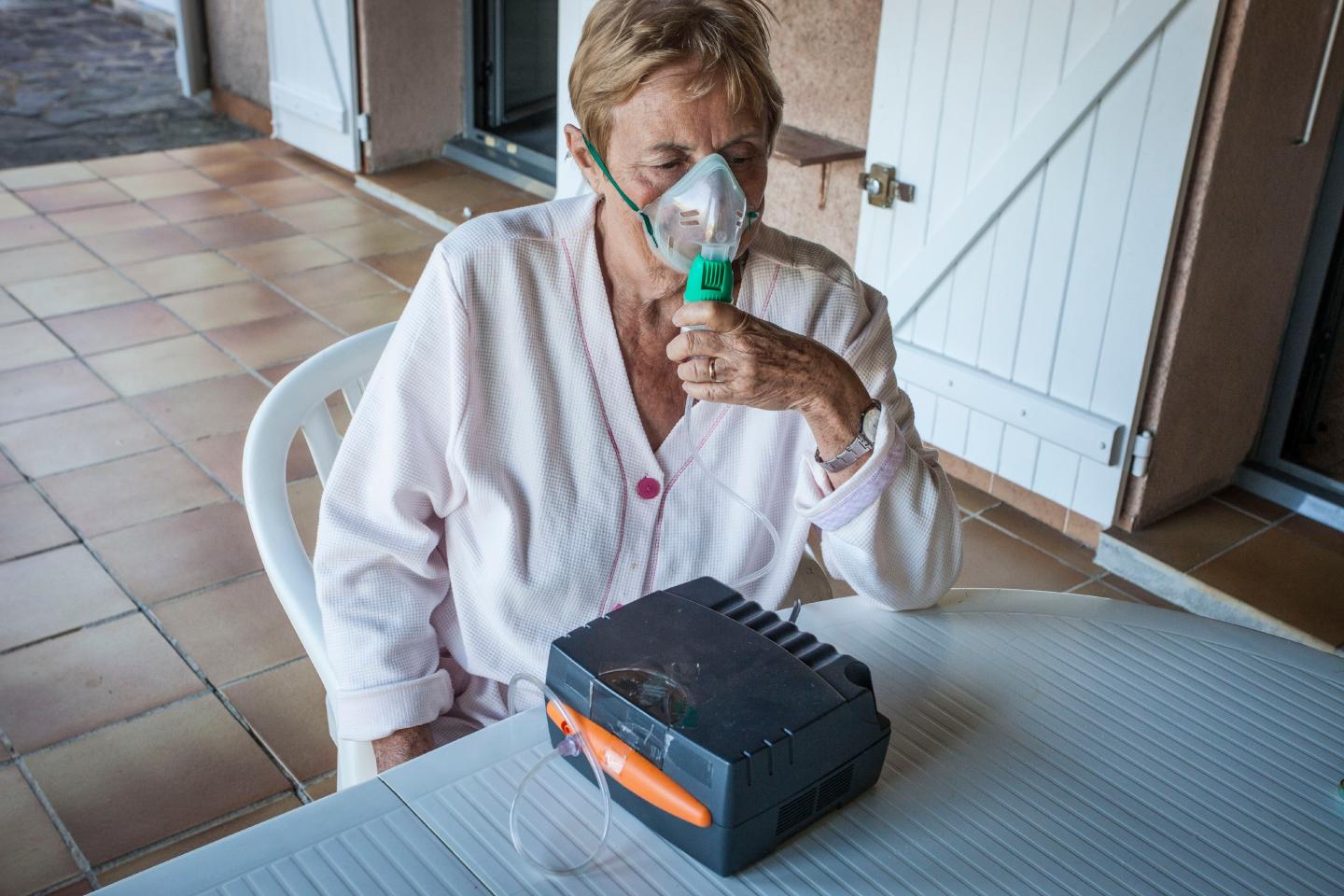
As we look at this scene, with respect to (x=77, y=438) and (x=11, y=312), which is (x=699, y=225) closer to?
(x=77, y=438)

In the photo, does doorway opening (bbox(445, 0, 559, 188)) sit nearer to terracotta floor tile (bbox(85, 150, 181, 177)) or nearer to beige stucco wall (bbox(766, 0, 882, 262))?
terracotta floor tile (bbox(85, 150, 181, 177))

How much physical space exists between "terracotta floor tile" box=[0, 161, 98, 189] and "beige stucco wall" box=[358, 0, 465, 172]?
116 centimetres

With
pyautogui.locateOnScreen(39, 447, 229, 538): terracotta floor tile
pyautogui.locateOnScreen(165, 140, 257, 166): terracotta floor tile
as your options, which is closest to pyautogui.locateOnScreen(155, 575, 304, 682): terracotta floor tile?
pyautogui.locateOnScreen(39, 447, 229, 538): terracotta floor tile

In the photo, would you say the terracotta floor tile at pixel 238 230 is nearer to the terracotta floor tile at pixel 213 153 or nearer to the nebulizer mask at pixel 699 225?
the terracotta floor tile at pixel 213 153

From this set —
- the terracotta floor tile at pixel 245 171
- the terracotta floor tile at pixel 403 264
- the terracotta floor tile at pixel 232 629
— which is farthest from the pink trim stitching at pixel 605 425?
the terracotta floor tile at pixel 245 171

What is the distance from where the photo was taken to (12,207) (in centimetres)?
471

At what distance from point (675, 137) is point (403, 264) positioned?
3327mm

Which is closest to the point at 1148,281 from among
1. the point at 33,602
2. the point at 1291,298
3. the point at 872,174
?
the point at 1291,298

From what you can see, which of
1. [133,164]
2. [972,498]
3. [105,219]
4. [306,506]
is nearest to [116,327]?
[105,219]

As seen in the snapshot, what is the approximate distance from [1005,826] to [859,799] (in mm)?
117

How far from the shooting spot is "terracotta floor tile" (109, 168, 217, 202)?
4938 millimetres

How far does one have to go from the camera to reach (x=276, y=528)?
137cm

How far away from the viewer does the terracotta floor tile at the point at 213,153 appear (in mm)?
5336

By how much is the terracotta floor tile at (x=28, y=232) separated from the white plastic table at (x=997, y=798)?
407 centimetres
